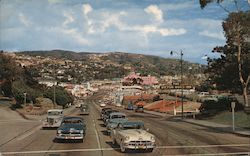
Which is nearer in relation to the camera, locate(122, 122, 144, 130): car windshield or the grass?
locate(122, 122, 144, 130): car windshield

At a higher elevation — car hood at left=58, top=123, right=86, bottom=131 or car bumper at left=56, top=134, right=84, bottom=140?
car hood at left=58, top=123, right=86, bottom=131

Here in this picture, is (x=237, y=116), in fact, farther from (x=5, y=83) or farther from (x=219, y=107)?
(x=5, y=83)

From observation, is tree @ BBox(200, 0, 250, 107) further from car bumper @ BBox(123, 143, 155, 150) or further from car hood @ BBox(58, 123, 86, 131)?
car bumper @ BBox(123, 143, 155, 150)

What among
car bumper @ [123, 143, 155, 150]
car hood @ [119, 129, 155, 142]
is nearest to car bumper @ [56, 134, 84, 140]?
car hood @ [119, 129, 155, 142]

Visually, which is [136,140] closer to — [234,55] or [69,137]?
[69,137]

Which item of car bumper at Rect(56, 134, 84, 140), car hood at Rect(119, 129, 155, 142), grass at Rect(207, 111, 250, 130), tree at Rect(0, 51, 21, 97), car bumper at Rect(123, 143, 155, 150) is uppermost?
tree at Rect(0, 51, 21, 97)

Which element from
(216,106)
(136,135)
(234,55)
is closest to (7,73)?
(216,106)
